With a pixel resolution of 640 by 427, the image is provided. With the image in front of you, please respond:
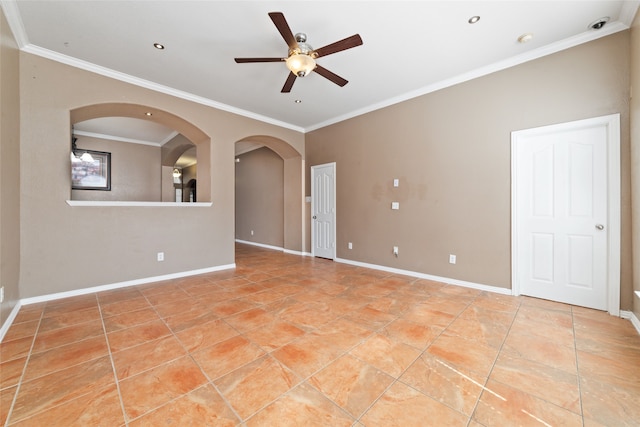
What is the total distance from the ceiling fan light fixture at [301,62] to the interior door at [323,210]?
9.39 ft

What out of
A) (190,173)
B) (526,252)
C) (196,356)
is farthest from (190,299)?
(190,173)

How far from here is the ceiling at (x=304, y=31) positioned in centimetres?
237

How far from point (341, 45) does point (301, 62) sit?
42cm

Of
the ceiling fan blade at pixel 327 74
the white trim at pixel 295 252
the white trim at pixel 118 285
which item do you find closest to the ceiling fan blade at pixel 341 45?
the ceiling fan blade at pixel 327 74

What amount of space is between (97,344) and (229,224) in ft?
8.98

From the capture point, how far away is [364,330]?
2.33 meters

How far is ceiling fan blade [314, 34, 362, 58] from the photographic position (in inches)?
86.6

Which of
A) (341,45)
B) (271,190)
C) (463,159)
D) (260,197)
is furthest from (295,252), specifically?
(341,45)

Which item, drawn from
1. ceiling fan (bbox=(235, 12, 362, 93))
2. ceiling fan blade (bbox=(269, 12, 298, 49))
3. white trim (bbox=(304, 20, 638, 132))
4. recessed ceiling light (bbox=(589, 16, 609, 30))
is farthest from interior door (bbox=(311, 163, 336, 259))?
recessed ceiling light (bbox=(589, 16, 609, 30))

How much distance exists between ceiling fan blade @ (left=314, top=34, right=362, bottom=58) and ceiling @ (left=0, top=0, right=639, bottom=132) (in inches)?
14.4

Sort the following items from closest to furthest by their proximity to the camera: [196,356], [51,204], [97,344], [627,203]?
1. [196,356]
2. [97,344]
3. [627,203]
4. [51,204]

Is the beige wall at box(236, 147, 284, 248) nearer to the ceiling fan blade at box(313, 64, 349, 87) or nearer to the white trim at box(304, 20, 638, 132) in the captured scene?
the white trim at box(304, 20, 638, 132)

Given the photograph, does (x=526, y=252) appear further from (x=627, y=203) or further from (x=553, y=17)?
(x=553, y=17)

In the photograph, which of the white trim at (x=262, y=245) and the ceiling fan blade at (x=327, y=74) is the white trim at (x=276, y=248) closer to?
the white trim at (x=262, y=245)
